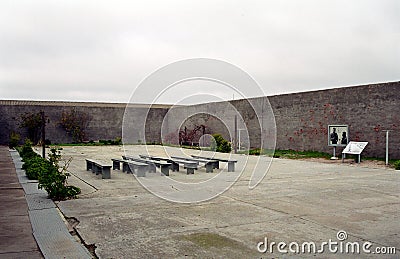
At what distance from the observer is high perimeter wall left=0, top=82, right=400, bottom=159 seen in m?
13.0

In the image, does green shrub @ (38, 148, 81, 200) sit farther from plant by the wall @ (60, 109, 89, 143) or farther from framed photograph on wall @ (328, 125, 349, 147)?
plant by the wall @ (60, 109, 89, 143)

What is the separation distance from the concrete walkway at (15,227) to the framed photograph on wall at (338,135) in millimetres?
10778

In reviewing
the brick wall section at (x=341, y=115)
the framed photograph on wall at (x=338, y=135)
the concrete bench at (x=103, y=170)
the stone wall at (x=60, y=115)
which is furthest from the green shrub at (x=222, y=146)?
the concrete bench at (x=103, y=170)

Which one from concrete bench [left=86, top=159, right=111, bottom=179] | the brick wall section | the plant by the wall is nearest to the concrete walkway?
concrete bench [left=86, top=159, right=111, bottom=179]

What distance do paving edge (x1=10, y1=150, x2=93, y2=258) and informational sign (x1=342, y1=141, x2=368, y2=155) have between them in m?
9.89

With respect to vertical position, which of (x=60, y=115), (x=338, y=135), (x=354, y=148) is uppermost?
(x=60, y=115)

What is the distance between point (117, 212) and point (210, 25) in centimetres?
571

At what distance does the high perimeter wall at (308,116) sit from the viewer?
1301 cm

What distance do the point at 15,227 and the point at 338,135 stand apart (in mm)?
12127

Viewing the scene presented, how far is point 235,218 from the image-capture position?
194 inches

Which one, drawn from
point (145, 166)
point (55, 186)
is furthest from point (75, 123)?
point (55, 186)

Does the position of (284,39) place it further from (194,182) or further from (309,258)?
(309,258)

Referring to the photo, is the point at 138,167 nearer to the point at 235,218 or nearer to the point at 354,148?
the point at 235,218

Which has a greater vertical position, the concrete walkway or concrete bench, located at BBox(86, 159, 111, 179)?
concrete bench, located at BBox(86, 159, 111, 179)
